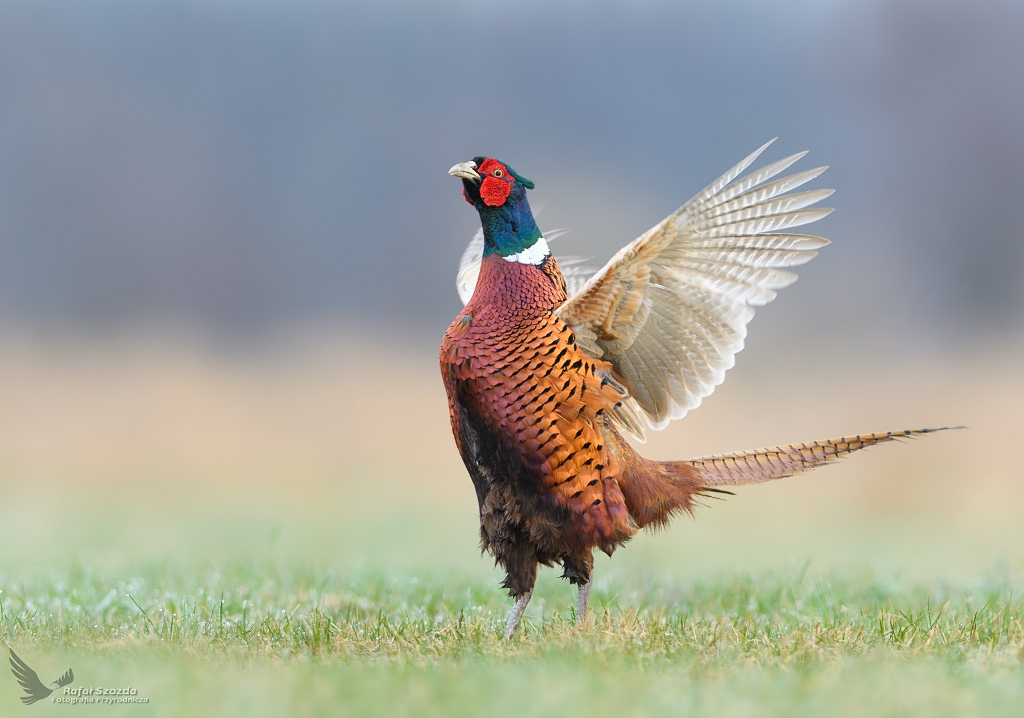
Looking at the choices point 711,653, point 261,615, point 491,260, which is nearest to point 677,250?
point 491,260

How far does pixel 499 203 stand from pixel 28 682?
234 centimetres

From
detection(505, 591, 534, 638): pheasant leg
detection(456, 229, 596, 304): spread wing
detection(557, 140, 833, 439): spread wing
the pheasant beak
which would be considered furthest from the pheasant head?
detection(505, 591, 534, 638): pheasant leg

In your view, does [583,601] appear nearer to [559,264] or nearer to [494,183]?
[494,183]

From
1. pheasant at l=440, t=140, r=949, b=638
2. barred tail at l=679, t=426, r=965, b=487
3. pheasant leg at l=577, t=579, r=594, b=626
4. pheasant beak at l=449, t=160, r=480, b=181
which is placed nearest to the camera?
pheasant at l=440, t=140, r=949, b=638

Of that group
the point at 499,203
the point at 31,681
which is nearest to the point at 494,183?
the point at 499,203

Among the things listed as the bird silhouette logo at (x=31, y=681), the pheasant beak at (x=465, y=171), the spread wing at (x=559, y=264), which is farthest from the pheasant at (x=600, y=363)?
the bird silhouette logo at (x=31, y=681)

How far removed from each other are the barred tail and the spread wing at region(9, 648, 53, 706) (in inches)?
97.0

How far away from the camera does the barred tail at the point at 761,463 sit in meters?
4.17

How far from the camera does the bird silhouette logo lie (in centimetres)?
280

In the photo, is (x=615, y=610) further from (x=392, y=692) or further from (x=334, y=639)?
(x=392, y=692)

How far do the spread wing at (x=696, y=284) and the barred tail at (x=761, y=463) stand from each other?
0.26 m

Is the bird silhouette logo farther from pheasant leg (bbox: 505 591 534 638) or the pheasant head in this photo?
the pheasant head

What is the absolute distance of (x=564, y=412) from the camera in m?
3.74

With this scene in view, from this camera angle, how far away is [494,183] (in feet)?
12.9
